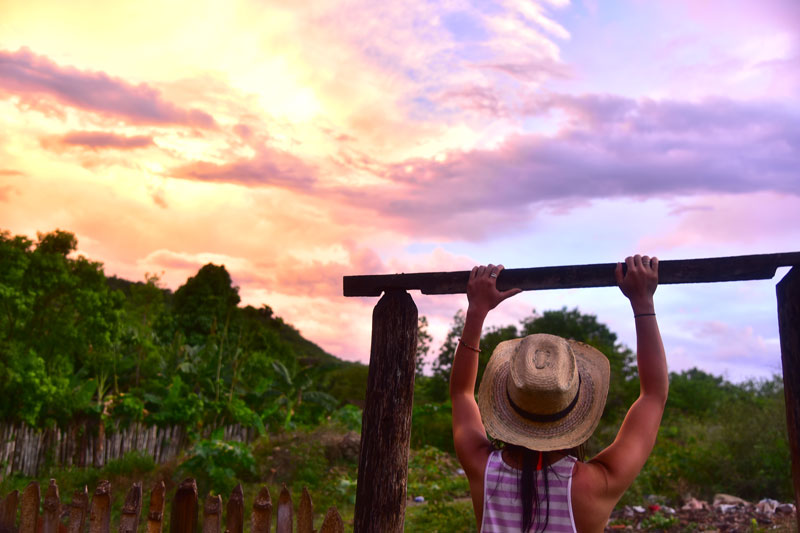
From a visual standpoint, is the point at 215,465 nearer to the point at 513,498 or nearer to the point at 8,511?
the point at 8,511

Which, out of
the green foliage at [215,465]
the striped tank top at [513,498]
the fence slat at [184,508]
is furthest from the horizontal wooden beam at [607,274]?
the green foliage at [215,465]

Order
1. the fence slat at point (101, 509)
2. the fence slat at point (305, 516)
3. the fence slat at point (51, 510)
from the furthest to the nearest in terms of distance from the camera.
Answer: the fence slat at point (51, 510), the fence slat at point (101, 509), the fence slat at point (305, 516)

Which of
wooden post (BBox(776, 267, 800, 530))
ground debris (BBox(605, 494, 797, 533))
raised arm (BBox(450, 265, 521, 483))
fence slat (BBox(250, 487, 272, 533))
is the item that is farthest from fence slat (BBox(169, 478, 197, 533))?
ground debris (BBox(605, 494, 797, 533))

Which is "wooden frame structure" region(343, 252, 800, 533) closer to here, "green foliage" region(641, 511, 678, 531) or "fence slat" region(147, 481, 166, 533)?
"fence slat" region(147, 481, 166, 533)

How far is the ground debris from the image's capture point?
10156mm

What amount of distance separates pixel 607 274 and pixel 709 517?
9.13 meters

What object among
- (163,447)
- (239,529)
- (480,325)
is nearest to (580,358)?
(480,325)

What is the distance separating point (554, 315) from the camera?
29625 mm

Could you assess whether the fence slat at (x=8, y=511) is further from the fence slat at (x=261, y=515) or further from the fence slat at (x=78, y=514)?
the fence slat at (x=261, y=515)

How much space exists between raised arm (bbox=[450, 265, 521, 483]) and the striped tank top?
0.28 feet

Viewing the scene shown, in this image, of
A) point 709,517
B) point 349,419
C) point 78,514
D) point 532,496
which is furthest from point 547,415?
point 349,419

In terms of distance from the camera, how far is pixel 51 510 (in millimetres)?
5105

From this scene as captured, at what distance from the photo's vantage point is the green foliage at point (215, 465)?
43.8ft

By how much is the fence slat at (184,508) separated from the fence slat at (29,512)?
151cm
